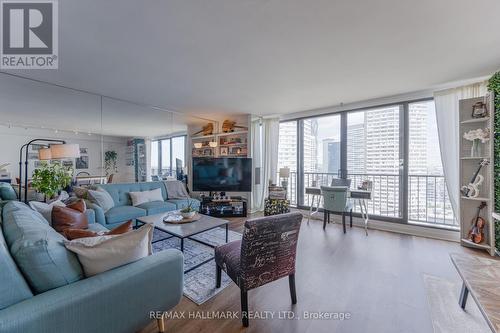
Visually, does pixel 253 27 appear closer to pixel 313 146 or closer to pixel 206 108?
pixel 206 108

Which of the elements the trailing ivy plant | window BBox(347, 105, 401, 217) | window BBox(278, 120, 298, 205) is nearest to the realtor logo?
window BBox(278, 120, 298, 205)

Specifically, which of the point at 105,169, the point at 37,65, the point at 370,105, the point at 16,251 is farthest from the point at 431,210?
the point at 37,65

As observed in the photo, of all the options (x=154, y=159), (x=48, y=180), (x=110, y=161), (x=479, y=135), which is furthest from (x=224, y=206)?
(x=479, y=135)

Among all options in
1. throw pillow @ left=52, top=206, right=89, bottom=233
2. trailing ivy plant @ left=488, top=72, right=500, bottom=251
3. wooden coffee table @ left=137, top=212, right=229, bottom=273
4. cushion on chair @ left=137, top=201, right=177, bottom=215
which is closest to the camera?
throw pillow @ left=52, top=206, right=89, bottom=233

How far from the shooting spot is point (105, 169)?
3.78m

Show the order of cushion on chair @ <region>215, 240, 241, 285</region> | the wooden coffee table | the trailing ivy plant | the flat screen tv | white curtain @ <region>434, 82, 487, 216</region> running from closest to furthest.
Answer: cushion on chair @ <region>215, 240, 241, 285</region>
the wooden coffee table
the trailing ivy plant
white curtain @ <region>434, 82, 487, 216</region>
the flat screen tv

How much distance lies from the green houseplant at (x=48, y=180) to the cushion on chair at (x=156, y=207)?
112 cm

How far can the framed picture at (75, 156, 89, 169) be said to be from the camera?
3.46 m

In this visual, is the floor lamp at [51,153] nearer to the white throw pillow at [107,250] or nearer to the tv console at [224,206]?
the white throw pillow at [107,250]

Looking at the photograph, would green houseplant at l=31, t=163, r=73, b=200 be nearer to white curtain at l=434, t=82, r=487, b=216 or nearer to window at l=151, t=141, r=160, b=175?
window at l=151, t=141, r=160, b=175

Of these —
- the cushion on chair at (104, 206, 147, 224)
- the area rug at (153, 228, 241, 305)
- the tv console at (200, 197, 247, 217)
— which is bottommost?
the area rug at (153, 228, 241, 305)

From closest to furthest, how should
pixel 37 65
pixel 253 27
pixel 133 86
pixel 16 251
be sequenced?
pixel 16 251 → pixel 253 27 → pixel 37 65 → pixel 133 86

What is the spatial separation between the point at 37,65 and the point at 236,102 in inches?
109

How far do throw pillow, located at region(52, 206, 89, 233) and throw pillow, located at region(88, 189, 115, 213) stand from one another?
94 centimetres
